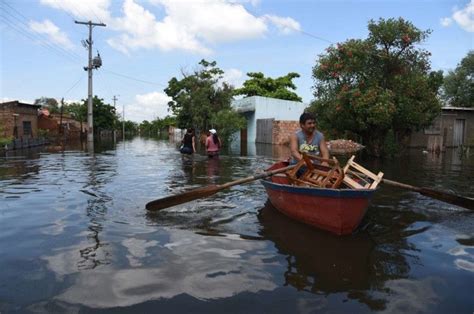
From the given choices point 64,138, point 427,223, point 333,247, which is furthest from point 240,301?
point 64,138

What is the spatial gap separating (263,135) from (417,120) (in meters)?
20.5

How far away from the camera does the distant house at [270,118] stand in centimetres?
3691

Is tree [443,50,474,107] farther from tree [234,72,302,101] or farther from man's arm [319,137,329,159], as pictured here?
man's arm [319,137,329,159]

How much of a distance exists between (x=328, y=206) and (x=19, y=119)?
37785 mm

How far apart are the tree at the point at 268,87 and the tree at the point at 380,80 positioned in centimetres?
3005

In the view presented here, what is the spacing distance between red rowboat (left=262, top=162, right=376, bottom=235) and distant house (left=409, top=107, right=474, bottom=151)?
2663cm

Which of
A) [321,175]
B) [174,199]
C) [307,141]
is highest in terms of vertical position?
[307,141]

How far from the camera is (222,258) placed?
18.3 feet

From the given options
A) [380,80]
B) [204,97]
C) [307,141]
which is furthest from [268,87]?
[307,141]

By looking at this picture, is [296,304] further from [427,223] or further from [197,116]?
[197,116]

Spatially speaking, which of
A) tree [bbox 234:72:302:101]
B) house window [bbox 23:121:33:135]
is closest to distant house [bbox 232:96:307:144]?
tree [bbox 234:72:302:101]

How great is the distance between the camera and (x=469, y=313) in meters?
4.07

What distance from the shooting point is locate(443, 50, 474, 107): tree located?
37.4 meters

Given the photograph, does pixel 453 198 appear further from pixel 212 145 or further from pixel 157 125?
pixel 157 125
